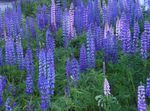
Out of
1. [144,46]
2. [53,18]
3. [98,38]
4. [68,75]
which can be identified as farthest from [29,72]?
[53,18]

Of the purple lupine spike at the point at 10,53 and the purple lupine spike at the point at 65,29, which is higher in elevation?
the purple lupine spike at the point at 65,29

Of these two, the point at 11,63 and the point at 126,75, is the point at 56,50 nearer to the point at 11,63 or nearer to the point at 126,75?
the point at 11,63

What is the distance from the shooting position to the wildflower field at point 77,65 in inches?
214

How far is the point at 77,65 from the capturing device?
566 cm

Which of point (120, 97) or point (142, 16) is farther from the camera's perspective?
point (142, 16)

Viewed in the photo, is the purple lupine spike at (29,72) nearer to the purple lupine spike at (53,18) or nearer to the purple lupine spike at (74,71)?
the purple lupine spike at (74,71)

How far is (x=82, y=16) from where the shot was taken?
790 centimetres

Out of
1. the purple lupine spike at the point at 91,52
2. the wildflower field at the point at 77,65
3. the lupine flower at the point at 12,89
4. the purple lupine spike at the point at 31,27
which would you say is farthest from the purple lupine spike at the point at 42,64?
the purple lupine spike at the point at 31,27

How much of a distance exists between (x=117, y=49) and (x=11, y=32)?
2.19m

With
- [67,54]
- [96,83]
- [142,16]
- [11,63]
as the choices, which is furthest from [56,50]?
A: [142,16]

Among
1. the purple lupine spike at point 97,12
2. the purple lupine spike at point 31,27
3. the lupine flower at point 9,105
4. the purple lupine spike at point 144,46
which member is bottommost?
the lupine flower at point 9,105

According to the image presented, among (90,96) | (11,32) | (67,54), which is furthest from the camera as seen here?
(11,32)

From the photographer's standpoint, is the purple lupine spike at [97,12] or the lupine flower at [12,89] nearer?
the lupine flower at [12,89]

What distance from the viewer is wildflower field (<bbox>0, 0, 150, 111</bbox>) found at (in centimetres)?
543
